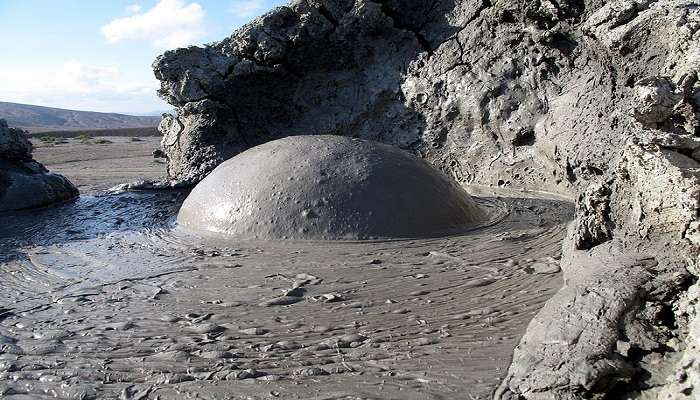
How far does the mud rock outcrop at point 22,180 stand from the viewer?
6.69m

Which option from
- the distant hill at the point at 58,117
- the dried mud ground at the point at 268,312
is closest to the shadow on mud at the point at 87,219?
the dried mud ground at the point at 268,312

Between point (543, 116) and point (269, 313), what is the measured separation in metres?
3.92

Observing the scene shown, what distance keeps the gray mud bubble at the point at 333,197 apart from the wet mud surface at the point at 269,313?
0.15m

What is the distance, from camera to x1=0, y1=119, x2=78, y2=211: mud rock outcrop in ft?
21.9

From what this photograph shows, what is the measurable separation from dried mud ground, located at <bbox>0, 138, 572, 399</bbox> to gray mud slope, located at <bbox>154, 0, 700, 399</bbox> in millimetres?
315

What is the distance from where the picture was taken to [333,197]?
4.57 metres

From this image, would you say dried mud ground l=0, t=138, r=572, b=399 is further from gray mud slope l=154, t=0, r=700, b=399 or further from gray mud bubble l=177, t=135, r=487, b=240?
gray mud slope l=154, t=0, r=700, b=399

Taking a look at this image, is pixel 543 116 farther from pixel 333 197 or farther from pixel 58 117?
pixel 58 117

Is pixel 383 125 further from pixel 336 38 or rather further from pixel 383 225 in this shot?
pixel 383 225

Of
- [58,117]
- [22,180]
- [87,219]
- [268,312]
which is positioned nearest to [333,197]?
[268,312]

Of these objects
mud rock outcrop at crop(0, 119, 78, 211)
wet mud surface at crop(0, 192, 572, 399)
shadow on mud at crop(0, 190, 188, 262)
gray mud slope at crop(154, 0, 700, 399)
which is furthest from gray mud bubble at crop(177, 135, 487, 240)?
mud rock outcrop at crop(0, 119, 78, 211)

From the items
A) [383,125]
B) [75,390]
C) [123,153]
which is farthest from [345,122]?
[123,153]

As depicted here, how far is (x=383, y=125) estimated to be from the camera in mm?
7371

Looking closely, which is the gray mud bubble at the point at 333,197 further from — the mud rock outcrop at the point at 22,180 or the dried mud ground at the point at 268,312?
the mud rock outcrop at the point at 22,180
